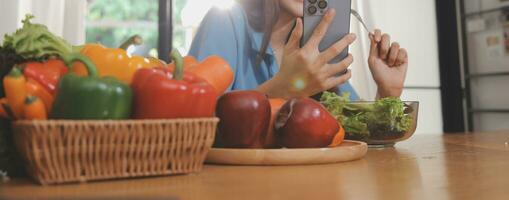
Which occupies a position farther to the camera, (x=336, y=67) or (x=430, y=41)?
(x=430, y=41)

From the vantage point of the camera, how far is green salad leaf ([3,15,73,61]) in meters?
0.49

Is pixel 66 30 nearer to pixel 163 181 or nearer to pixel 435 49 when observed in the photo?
pixel 163 181

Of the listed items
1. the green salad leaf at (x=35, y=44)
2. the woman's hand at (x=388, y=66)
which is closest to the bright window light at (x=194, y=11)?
the woman's hand at (x=388, y=66)

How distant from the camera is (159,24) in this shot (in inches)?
102

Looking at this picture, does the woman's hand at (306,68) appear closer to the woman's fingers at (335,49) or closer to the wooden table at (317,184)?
the woman's fingers at (335,49)

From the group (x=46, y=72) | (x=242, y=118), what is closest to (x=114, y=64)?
(x=46, y=72)

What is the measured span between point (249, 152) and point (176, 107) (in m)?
0.15

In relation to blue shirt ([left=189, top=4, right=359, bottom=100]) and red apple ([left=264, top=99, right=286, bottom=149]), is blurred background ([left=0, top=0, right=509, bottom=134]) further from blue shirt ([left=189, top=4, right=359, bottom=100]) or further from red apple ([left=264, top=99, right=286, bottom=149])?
red apple ([left=264, top=99, right=286, bottom=149])

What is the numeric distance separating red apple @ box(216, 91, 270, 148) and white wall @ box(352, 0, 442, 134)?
2.23 m

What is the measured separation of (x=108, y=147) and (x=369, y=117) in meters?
0.50

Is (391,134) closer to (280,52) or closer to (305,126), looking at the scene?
(305,126)

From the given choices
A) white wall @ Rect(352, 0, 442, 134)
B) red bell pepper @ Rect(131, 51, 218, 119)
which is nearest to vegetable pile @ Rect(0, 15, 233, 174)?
red bell pepper @ Rect(131, 51, 218, 119)

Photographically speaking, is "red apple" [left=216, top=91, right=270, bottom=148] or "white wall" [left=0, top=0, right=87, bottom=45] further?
"white wall" [left=0, top=0, right=87, bottom=45]

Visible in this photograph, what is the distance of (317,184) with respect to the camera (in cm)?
46
